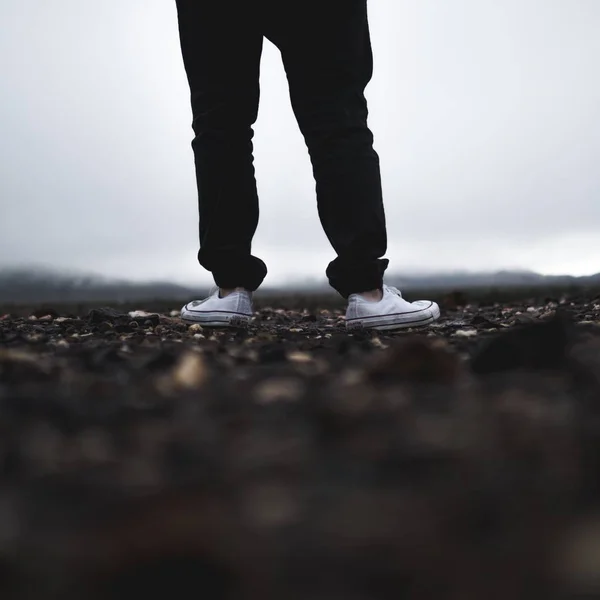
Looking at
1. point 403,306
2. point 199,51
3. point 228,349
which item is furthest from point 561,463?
point 199,51

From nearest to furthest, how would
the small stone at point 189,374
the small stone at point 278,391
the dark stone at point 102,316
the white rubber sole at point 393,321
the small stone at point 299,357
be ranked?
the small stone at point 278,391
the small stone at point 189,374
the small stone at point 299,357
the white rubber sole at point 393,321
the dark stone at point 102,316

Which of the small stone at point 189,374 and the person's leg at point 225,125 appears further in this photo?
the person's leg at point 225,125

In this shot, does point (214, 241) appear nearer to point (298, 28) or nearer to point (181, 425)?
point (298, 28)

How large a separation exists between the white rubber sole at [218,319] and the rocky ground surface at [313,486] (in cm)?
165

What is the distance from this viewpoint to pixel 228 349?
175cm

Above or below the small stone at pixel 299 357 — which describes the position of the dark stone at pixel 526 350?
above

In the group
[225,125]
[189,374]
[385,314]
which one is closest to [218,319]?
[385,314]

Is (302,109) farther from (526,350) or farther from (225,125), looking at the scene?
(526,350)

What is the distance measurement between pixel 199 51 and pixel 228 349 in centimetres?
165

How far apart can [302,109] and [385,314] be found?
3.25ft

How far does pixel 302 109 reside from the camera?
2705 millimetres

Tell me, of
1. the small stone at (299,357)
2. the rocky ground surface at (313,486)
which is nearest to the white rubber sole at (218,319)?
the small stone at (299,357)

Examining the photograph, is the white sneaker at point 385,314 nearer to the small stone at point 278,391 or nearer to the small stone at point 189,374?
the small stone at point 189,374

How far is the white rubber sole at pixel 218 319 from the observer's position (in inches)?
110
